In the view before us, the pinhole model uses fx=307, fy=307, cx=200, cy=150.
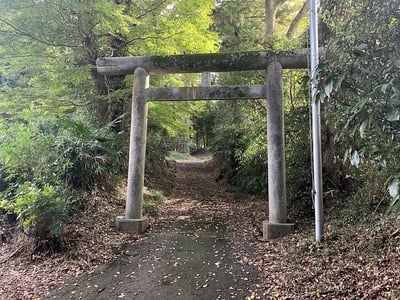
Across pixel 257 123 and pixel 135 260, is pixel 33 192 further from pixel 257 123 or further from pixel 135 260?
pixel 257 123

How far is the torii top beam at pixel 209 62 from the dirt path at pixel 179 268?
3427 mm

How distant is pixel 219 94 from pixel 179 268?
352 cm

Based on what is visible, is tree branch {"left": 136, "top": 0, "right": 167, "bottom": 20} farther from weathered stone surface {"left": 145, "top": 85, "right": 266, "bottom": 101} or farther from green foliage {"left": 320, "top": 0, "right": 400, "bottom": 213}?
green foliage {"left": 320, "top": 0, "right": 400, "bottom": 213}

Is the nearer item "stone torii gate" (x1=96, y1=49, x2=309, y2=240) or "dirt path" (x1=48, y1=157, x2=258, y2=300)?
"dirt path" (x1=48, y1=157, x2=258, y2=300)

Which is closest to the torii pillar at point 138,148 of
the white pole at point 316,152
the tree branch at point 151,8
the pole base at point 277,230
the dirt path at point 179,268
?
the dirt path at point 179,268

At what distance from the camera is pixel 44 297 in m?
3.93

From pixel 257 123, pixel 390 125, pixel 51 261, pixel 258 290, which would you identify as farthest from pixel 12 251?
pixel 257 123

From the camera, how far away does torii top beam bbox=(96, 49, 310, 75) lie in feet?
20.0

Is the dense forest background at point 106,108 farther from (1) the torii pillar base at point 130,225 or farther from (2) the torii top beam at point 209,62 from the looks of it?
(1) the torii pillar base at point 130,225

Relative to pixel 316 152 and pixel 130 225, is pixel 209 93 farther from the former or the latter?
pixel 130 225

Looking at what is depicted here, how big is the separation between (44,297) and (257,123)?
7.05 meters

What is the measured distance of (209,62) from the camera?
6320mm

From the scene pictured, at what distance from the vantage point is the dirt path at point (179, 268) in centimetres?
394

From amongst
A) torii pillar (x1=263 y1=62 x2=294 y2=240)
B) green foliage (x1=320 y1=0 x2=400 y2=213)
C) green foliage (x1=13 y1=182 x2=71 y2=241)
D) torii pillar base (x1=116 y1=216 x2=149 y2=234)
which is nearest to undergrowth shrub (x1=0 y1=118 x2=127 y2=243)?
green foliage (x1=13 y1=182 x2=71 y2=241)
